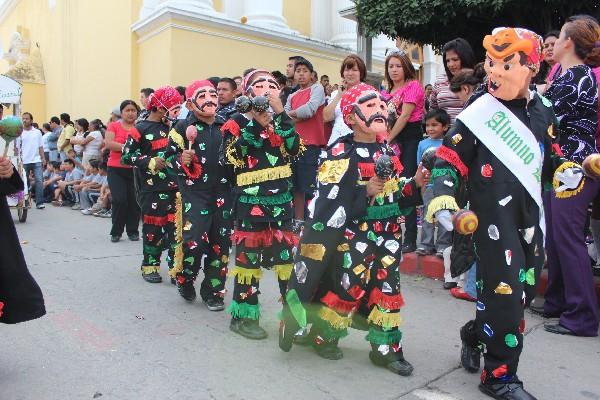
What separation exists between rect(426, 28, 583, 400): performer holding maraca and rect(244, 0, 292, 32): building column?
1071 centimetres

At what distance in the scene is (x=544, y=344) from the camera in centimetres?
400

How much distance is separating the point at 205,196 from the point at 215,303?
885 millimetres

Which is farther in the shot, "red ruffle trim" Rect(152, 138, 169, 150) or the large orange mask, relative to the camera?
"red ruffle trim" Rect(152, 138, 169, 150)

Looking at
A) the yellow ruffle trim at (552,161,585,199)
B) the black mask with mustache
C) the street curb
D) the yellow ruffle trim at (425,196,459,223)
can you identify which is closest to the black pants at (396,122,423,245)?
the street curb

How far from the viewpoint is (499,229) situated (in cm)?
306

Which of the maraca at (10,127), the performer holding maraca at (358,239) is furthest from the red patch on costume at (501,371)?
the maraca at (10,127)

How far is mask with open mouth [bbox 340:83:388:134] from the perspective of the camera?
3.43m

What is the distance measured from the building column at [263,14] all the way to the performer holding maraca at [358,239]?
33.9 ft

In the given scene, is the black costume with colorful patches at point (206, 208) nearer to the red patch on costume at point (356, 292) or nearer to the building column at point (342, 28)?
the red patch on costume at point (356, 292)

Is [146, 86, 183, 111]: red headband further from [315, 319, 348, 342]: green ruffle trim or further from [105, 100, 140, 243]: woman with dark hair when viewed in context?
[315, 319, 348, 342]: green ruffle trim

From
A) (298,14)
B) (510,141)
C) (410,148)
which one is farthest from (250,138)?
(298,14)

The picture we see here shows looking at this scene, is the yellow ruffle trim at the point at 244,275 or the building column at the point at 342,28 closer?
the yellow ruffle trim at the point at 244,275

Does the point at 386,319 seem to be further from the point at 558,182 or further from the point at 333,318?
the point at 558,182

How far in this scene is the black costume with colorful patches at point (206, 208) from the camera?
4613 millimetres
